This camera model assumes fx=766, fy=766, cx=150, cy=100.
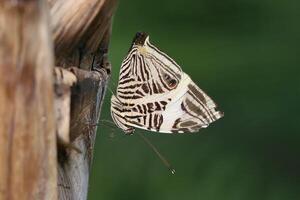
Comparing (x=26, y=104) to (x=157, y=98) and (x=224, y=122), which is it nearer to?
(x=157, y=98)

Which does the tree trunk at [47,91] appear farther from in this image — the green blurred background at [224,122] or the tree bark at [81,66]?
the green blurred background at [224,122]

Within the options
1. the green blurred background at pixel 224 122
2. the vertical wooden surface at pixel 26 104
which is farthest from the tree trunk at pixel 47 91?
the green blurred background at pixel 224 122

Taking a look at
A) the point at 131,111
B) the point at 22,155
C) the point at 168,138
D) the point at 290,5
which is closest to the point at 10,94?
the point at 22,155

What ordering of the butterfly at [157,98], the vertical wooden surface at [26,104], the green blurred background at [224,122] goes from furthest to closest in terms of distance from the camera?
the green blurred background at [224,122] → the butterfly at [157,98] → the vertical wooden surface at [26,104]

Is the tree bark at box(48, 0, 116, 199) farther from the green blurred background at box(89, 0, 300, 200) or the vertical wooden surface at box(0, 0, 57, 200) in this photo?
the green blurred background at box(89, 0, 300, 200)

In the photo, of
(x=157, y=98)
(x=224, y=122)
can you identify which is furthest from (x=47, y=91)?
(x=224, y=122)

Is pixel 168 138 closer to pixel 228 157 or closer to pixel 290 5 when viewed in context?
pixel 228 157
